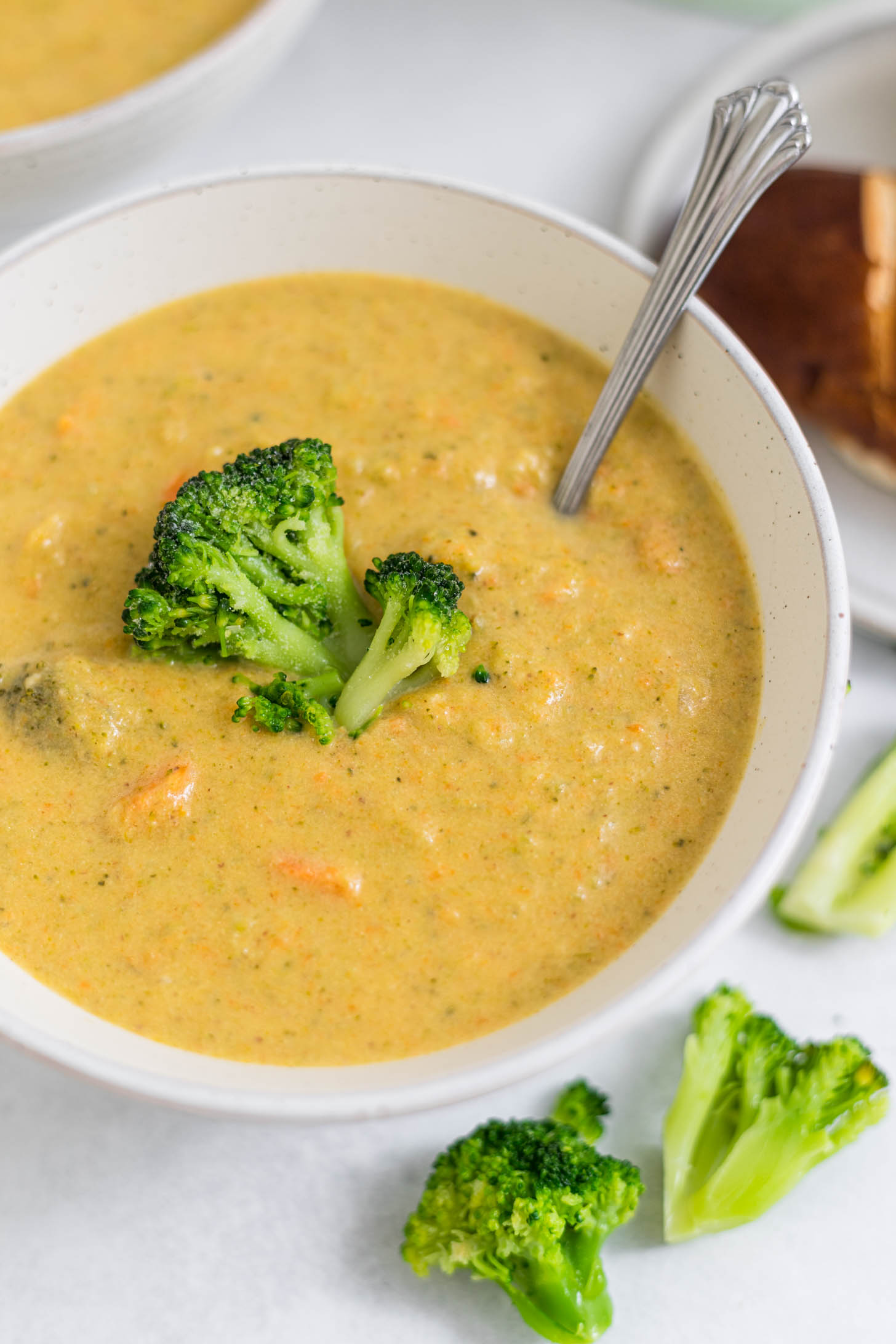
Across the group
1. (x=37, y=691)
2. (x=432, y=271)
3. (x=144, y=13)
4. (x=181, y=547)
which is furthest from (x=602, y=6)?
(x=37, y=691)

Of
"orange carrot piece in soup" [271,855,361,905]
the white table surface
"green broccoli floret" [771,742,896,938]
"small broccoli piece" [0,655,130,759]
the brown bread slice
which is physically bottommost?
the white table surface

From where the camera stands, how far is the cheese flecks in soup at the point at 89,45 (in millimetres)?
3678

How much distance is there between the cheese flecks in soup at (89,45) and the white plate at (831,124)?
4.45ft

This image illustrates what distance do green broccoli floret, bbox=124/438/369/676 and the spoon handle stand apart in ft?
1.69

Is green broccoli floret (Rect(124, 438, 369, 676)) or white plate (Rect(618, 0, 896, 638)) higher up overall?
white plate (Rect(618, 0, 896, 638))

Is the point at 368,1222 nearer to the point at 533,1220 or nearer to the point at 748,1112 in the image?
the point at 533,1220

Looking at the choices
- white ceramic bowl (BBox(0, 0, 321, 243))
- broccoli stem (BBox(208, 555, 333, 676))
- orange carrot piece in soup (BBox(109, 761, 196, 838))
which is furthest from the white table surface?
white ceramic bowl (BBox(0, 0, 321, 243))

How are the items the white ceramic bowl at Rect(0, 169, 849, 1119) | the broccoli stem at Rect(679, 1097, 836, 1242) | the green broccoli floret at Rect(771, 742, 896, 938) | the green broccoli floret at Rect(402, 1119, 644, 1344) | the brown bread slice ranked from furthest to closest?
the brown bread slice < the green broccoli floret at Rect(771, 742, 896, 938) < the broccoli stem at Rect(679, 1097, 836, 1242) < the green broccoli floret at Rect(402, 1119, 644, 1344) < the white ceramic bowl at Rect(0, 169, 849, 1119)

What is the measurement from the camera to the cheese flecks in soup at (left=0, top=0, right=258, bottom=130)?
368 cm

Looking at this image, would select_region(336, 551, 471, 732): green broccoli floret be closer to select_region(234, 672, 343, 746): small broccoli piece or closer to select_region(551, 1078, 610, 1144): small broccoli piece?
select_region(234, 672, 343, 746): small broccoli piece

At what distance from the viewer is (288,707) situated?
242 centimetres

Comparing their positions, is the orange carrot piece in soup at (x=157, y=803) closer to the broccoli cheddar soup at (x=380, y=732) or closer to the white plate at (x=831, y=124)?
the broccoli cheddar soup at (x=380, y=732)

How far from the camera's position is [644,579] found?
259cm

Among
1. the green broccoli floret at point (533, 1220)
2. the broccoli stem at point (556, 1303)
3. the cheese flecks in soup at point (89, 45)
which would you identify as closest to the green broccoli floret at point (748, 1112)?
the green broccoli floret at point (533, 1220)
